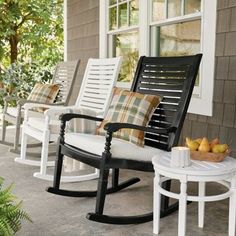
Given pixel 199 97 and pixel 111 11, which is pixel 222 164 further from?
pixel 111 11

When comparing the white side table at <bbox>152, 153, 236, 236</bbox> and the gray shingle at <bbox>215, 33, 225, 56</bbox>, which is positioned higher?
the gray shingle at <bbox>215, 33, 225, 56</bbox>

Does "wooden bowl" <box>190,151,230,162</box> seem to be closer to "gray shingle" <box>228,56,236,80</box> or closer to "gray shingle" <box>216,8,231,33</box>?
"gray shingle" <box>228,56,236,80</box>

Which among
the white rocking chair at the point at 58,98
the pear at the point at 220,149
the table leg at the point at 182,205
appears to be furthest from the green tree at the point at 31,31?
the table leg at the point at 182,205

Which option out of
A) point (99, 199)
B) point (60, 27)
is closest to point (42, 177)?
point (99, 199)

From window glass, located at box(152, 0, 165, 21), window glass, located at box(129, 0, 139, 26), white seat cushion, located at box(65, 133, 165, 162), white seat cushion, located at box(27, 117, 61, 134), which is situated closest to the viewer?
white seat cushion, located at box(65, 133, 165, 162)

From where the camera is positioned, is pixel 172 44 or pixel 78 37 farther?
pixel 78 37

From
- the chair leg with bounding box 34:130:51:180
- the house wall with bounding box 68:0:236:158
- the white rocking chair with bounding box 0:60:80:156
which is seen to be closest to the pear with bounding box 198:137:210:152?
the house wall with bounding box 68:0:236:158

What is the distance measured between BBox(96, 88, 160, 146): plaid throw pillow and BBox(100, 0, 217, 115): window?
82cm

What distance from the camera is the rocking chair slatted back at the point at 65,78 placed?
4570mm

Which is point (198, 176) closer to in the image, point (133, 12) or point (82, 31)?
point (133, 12)

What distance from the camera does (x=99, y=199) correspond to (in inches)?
97.2

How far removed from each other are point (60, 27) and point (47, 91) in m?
6.30

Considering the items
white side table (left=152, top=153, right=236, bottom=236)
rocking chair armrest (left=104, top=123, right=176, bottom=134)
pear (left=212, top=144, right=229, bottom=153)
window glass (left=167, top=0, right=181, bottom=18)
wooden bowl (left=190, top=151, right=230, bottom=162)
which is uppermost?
window glass (left=167, top=0, right=181, bottom=18)

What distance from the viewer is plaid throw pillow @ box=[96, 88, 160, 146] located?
2.70 m
